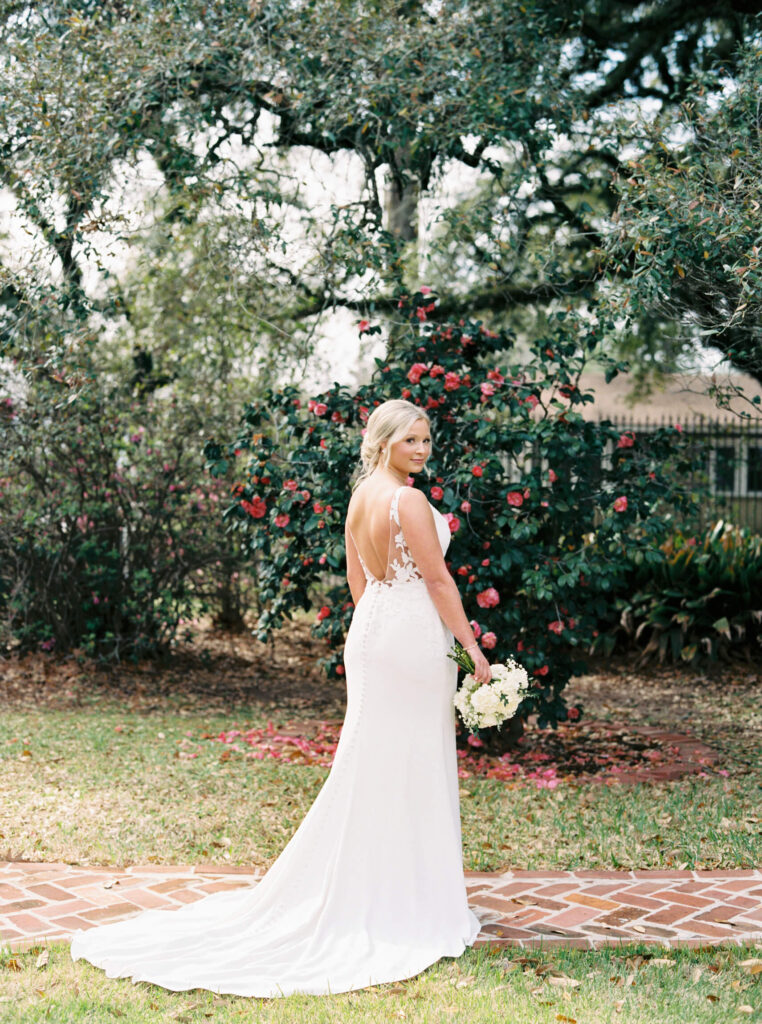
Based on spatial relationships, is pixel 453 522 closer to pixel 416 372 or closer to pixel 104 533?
pixel 416 372

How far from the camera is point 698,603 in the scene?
11289 mm

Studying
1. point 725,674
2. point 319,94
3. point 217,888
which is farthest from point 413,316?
point 725,674

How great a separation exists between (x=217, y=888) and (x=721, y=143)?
5373mm

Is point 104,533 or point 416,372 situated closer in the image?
point 416,372

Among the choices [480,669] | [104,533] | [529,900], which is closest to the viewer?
[480,669]

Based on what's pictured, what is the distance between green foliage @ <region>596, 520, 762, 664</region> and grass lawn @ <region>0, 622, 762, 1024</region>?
15.5 inches

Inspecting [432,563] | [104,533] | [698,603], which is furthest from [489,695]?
[698,603]

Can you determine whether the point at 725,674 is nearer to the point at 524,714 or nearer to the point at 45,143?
the point at 524,714

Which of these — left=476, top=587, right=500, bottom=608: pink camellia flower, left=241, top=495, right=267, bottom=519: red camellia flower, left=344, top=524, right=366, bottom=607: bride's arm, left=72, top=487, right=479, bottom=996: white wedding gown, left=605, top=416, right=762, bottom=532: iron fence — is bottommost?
left=72, top=487, right=479, bottom=996: white wedding gown

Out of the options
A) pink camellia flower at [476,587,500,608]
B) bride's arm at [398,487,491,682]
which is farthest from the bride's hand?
pink camellia flower at [476,587,500,608]

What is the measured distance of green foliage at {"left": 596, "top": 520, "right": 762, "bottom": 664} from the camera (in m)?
11.4

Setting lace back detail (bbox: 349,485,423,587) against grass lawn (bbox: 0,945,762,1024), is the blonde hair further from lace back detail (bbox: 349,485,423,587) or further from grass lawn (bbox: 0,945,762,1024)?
grass lawn (bbox: 0,945,762,1024)

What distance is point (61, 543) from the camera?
33.2ft

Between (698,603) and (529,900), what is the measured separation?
23.9ft
